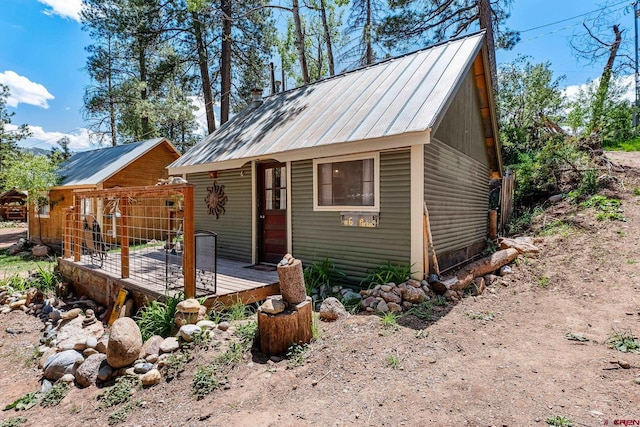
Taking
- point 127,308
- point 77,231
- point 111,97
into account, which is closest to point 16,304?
point 77,231

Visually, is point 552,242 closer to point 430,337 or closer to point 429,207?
point 429,207

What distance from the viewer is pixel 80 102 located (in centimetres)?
1838

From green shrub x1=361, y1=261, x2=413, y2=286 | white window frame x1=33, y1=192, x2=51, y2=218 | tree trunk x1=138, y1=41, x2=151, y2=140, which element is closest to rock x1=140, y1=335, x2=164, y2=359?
green shrub x1=361, y1=261, x2=413, y2=286

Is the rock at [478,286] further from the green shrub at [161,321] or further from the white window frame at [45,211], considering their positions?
the white window frame at [45,211]

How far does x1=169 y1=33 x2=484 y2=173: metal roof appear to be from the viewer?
505 centimetres

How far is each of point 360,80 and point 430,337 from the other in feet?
18.5

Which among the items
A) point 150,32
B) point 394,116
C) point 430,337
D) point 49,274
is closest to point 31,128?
point 150,32

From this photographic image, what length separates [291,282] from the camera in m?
3.51

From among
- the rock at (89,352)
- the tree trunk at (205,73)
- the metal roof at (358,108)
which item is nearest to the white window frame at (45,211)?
the tree trunk at (205,73)

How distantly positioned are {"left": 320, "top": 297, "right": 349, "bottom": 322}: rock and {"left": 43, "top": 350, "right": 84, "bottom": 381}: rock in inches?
109

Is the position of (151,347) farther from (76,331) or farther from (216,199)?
(216,199)

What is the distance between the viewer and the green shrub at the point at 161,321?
4.05 meters

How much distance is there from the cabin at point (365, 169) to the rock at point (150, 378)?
3195 millimetres

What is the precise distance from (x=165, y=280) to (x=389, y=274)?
133 inches
